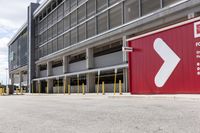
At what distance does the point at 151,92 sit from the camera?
1936 centimetres

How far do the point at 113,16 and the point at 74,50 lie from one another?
10617 mm

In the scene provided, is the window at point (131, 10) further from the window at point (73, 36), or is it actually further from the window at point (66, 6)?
the window at point (66, 6)

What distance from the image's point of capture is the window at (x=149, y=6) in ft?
78.1

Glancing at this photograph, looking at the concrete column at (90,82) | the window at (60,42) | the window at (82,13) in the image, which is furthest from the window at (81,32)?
the window at (60,42)

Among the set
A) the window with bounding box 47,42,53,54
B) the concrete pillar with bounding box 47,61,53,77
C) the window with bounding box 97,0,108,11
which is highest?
the window with bounding box 97,0,108,11

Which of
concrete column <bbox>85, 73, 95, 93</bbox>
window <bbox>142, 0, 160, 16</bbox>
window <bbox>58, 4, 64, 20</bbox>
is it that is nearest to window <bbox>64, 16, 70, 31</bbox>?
window <bbox>58, 4, 64, 20</bbox>

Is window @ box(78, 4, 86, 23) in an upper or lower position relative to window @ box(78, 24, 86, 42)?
upper

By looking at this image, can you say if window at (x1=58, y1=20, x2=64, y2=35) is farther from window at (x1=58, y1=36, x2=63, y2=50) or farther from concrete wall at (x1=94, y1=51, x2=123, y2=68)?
concrete wall at (x1=94, y1=51, x2=123, y2=68)

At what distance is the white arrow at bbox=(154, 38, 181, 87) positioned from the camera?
1753 cm

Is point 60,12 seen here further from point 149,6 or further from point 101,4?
point 149,6

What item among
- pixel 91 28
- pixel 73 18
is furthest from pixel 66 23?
pixel 91 28

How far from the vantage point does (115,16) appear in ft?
98.6

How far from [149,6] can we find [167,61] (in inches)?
320

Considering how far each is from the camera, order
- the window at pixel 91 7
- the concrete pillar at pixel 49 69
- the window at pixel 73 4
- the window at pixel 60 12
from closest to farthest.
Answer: the window at pixel 91 7 → the window at pixel 73 4 → the window at pixel 60 12 → the concrete pillar at pixel 49 69
